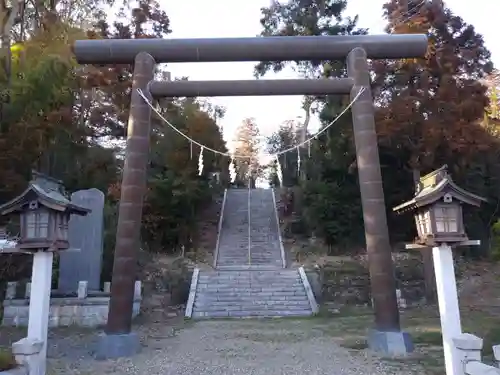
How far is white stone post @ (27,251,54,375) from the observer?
6496 mm

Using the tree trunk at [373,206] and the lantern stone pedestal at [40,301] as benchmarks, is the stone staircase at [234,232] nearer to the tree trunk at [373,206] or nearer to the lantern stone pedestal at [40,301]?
the tree trunk at [373,206]

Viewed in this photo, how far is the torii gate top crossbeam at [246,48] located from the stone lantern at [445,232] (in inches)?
135

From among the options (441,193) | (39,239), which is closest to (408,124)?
(441,193)

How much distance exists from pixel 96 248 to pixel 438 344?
9577 mm

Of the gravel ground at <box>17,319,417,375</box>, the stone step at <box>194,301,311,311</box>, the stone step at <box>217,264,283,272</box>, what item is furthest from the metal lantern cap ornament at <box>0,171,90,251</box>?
the stone step at <box>217,264,283,272</box>

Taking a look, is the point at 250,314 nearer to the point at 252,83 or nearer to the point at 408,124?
the point at 252,83

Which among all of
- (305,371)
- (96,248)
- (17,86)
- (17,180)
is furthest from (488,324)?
(17,86)

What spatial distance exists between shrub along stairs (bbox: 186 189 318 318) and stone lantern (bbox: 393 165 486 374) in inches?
290

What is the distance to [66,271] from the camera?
13.3 m

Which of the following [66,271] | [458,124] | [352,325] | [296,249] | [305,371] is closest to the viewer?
[305,371]

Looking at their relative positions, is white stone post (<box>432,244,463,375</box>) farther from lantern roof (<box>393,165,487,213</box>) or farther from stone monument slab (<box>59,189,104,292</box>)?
stone monument slab (<box>59,189,104,292</box>)

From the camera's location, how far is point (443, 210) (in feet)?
21.8

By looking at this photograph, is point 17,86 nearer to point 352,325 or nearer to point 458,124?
point 352,325

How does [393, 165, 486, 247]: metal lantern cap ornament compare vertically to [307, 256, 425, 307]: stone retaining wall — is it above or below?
above
